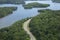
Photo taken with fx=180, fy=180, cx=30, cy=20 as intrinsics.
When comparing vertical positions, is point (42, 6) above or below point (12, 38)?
below

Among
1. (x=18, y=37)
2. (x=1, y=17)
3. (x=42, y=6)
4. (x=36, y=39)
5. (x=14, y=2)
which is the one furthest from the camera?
(x=14, y=2)

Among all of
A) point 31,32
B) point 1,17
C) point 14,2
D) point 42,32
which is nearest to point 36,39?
point 42,32

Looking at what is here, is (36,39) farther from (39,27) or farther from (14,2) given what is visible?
(14,2)

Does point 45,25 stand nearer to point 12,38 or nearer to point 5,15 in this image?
point 12,38

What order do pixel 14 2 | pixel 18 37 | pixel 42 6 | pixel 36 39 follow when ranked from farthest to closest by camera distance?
1. pixel 14 2
2. pixel 42 6
3. pixel 36 39
4. pixel 18 37

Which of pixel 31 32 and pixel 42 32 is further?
pixel 31 32

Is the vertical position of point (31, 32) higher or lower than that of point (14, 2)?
higher

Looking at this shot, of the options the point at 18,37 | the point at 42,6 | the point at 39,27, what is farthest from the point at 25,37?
the point at 42,6

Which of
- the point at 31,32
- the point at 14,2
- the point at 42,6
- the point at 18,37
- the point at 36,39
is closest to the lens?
the point at 18,37

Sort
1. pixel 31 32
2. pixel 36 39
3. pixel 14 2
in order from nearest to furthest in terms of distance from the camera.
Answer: pixel 36 39
pixel 31 32
pixel 14 2
